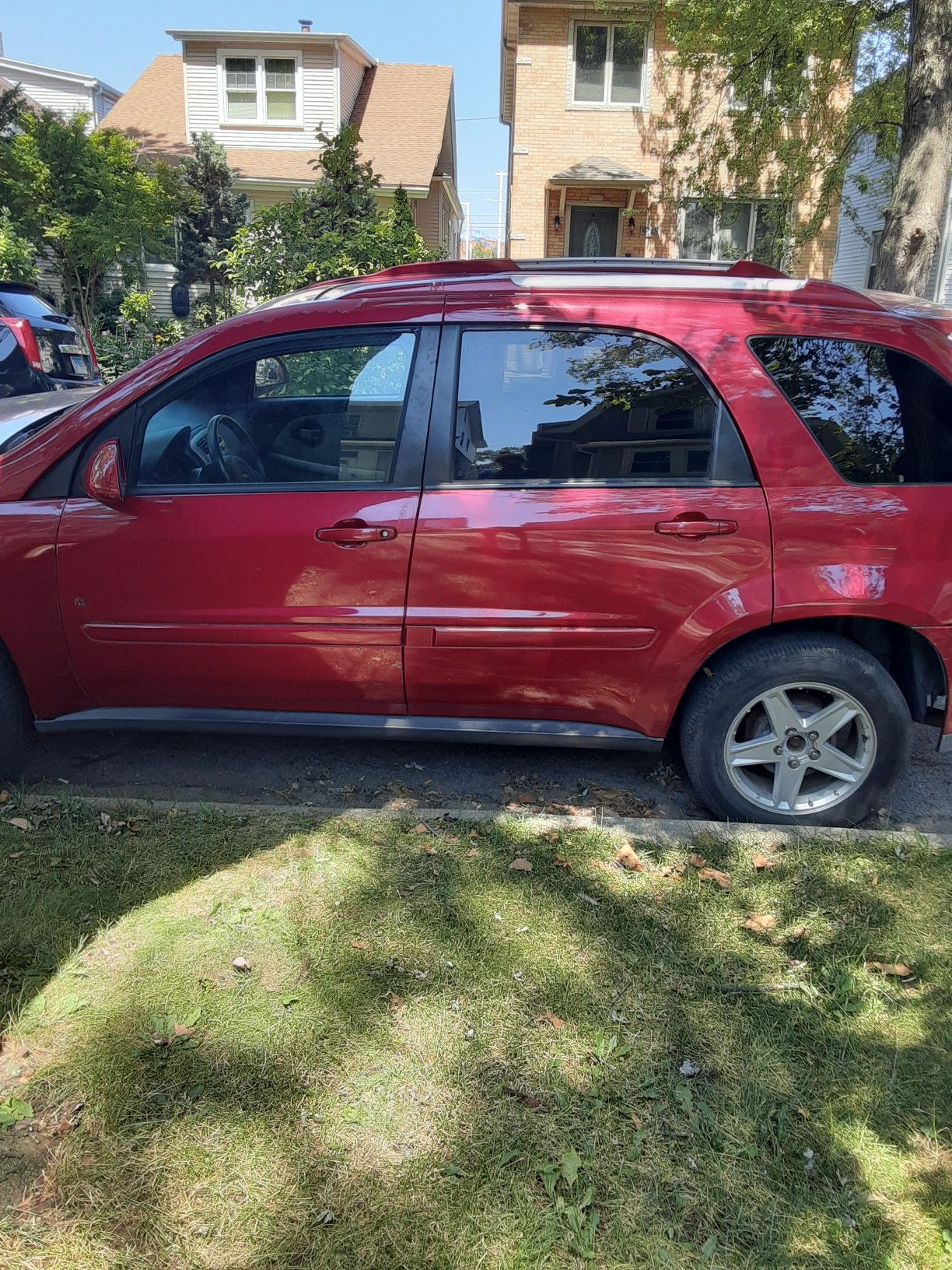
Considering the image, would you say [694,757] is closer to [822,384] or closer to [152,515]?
[822,384]

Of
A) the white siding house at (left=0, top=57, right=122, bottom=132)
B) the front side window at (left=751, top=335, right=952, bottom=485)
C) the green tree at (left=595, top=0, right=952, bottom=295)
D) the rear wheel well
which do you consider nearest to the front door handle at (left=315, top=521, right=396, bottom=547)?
the rear wheel well

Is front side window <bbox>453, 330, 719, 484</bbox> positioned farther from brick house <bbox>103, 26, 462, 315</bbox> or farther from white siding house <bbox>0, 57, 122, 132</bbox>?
white siding house <bbox>0, 57, 122, 132</bbox>

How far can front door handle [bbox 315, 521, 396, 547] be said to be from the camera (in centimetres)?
333

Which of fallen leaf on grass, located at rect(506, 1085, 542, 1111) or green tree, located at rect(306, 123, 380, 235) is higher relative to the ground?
green tree, located at rect(306, 123, 380, 235)

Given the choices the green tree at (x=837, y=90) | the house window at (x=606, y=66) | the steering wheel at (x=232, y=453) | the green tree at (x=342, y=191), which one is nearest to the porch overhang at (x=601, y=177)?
the house window at (x=606, y=66)

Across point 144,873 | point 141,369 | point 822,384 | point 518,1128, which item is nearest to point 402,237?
point 141,369

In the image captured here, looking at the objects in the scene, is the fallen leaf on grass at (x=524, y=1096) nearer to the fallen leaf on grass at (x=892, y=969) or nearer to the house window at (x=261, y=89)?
the fallen leaf on grass at (x=892, y=969)

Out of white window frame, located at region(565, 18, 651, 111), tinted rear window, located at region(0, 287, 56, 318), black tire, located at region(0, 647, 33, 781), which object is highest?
white window frame, located at region(565, 18, 651, 111)

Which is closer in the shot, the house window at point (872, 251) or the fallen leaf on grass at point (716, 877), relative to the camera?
the fallen leaf on grass at point (716, 877)

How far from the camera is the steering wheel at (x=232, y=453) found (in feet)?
11.5

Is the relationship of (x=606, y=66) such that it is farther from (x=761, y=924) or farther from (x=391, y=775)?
(x=761, y=924)

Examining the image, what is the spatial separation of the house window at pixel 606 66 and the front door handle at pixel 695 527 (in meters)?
18.0

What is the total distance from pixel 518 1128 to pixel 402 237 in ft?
29.3

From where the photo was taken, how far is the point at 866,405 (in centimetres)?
326
